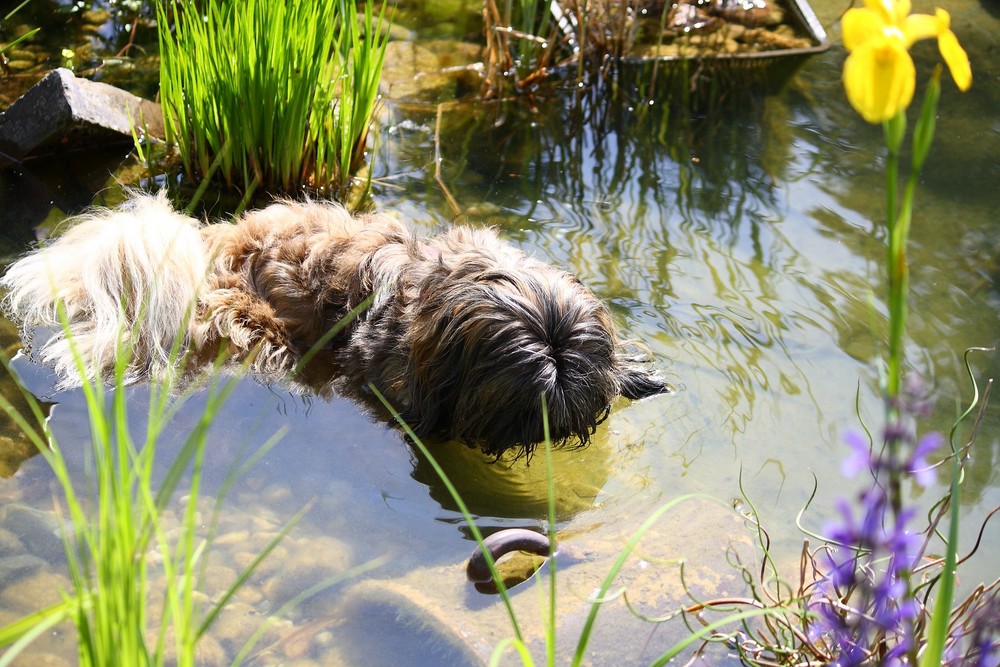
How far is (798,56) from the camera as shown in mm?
5656

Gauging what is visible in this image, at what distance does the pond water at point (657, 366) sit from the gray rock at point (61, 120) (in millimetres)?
205

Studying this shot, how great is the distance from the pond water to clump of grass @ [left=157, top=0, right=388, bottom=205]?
42cm

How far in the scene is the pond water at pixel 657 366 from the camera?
254cm

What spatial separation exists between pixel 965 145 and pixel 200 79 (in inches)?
147

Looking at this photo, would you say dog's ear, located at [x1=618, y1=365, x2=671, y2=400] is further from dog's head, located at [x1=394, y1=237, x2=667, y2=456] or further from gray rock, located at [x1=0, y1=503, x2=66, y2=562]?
gray rock, located at [x1=0, y1=503, x2=66, y2=562]

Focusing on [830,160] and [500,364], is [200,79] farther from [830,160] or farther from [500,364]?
[830,160]

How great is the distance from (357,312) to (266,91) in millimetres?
1620

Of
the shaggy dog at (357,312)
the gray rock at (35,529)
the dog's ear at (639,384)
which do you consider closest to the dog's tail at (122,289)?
the shaggy dog at (357,312)

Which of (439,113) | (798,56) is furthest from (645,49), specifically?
(439,113)

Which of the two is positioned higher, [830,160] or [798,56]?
[798,56]

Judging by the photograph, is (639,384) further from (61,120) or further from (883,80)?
(61,120)

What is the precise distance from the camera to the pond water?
2.54m

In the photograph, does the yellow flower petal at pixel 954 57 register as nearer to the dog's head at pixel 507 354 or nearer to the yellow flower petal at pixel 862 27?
the yellow flower petal at pixel 862 27

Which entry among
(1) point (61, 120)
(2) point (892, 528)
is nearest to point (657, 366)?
(2) point (892, 528)
